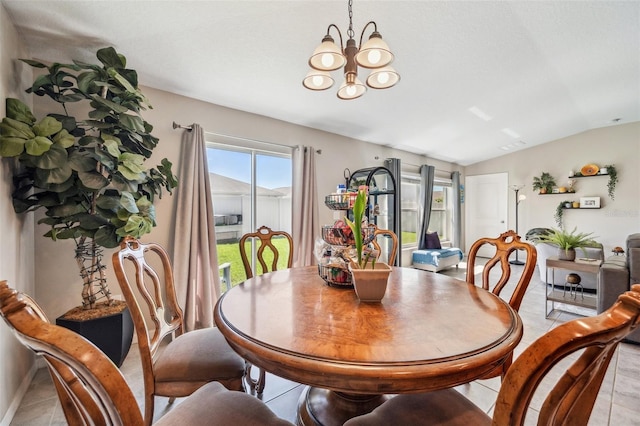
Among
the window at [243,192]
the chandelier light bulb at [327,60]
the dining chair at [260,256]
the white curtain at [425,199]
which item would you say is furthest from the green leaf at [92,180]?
the white curtain at [425,199]

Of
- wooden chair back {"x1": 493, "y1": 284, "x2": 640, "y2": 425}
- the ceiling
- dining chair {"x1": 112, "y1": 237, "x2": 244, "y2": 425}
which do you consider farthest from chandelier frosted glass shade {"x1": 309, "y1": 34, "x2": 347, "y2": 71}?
wooden chair back {"x1": 493, "y1": 284, "x2": 640, "y2": 425}

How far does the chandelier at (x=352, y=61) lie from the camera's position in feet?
4.58

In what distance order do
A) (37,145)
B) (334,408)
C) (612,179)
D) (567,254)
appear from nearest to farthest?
(334,408) → (37,145) → (567,254) → (612,179)

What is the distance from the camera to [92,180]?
5.66 feet

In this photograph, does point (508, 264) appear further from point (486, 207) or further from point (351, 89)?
point (486, 207)

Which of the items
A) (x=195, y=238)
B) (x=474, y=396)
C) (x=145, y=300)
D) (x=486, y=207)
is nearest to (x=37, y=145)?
(x=145, y=300)

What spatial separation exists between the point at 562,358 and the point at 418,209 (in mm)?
5363

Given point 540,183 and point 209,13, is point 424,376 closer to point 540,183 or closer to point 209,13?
point 209,13

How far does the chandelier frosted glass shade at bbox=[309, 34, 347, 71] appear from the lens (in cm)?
140

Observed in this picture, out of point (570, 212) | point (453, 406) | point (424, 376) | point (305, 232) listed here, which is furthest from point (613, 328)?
point (570, 212)

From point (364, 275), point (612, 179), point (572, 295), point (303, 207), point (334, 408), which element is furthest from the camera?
point (612, 179)

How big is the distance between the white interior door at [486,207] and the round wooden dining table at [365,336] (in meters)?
6.05

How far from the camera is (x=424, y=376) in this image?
703 mm

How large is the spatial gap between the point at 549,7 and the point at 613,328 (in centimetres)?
269
